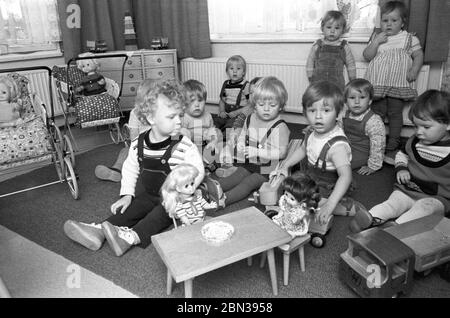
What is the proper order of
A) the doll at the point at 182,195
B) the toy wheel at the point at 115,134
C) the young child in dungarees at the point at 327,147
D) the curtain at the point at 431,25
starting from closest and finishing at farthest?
the doll at the point at 182,195 < the young child in dungarees at the point at 327,147 < the curtain at the point at 431,25 < the toy wheel at the point at 115,134

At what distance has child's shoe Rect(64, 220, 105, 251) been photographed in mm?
1971

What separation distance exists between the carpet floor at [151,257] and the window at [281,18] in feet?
5.66

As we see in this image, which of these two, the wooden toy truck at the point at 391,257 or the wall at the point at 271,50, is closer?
the wooden toy truck at the point at 391,257

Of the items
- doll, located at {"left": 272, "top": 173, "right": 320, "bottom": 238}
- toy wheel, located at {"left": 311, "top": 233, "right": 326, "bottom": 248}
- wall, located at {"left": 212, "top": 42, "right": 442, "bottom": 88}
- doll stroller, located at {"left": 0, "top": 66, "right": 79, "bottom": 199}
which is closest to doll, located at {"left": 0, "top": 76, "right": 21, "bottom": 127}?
doll stroller, located at {"left": 0, "top": 66, "right": 79, "bottom": 199}

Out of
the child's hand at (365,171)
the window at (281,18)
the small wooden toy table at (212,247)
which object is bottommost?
the child's hand at (365,171)

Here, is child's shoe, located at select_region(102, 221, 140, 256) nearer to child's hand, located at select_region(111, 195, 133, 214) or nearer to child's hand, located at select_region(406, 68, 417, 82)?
child's hand, located at select_region(111, 195, 133, 214)

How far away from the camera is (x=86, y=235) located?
6.46 ft

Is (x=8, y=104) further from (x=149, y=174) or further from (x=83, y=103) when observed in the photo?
(x=149, y=174)

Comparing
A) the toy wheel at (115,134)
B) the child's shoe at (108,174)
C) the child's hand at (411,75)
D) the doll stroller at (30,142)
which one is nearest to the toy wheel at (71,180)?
the doll stroller at (30,142)

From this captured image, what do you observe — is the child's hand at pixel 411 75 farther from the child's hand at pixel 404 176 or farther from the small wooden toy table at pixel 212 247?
the small wooden toy table at pixel 212 247

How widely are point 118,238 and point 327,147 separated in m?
1.22

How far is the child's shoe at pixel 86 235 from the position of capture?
1.97 meters

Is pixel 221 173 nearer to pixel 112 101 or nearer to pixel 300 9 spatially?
pixel 112 101
